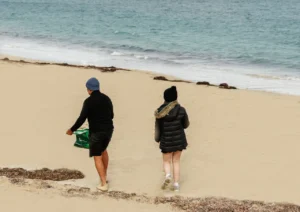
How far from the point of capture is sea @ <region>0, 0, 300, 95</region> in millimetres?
24422

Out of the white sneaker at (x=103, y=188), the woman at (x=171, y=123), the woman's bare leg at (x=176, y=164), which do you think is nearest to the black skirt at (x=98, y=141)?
the white sneaker at (x=103, y=188)

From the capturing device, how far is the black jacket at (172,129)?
791 centimetres

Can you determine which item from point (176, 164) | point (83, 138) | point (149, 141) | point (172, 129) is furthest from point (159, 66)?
point (172, 129)

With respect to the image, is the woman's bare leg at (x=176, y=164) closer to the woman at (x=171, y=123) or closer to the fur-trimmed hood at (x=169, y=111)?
the woman at (x=171, y=123)

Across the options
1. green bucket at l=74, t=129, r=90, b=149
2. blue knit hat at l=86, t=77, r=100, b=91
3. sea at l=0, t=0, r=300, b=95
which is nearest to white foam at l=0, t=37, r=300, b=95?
sea at l=0, t=0, r=300, b=95

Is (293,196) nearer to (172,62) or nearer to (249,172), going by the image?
(249,172)

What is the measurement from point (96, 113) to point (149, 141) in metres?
3.57

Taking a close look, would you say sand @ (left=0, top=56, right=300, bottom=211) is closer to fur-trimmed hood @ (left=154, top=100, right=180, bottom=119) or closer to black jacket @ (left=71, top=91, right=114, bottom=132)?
black jacket @ (left=71, top=91, right=114, bottom=132)

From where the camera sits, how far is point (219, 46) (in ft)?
113

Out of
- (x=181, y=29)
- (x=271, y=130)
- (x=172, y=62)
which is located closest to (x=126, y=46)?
(x=172, y=62)

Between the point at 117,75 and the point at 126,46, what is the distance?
14.8 meters

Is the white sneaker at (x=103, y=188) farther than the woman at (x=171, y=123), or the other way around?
the white sneaker at (x=103, y=188)

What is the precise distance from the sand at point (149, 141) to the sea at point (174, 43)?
5.51 metres

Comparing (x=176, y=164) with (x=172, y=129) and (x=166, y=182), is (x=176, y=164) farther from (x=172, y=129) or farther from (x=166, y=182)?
(x=172, y=129)
